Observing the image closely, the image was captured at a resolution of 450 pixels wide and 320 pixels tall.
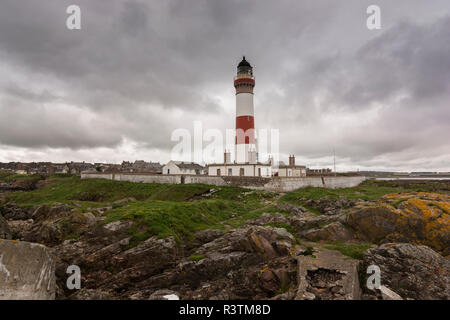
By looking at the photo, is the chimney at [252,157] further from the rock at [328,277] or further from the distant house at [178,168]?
the rock at [328,277]

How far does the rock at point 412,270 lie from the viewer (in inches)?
278

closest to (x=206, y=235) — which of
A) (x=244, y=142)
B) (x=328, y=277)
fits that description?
Answer: (x=328, y=277)

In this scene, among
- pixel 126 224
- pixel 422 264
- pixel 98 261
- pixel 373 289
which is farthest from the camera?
pixel 126 224

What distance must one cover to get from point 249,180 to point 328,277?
28.1 meters

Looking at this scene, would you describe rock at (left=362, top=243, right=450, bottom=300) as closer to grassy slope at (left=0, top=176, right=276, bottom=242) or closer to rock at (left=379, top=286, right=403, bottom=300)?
rock at (left=379, top=286, right=403, bottom=300)

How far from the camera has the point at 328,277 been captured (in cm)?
750

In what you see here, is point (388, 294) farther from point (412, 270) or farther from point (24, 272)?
point (24, 272)

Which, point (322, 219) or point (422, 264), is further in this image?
point (322, 219)

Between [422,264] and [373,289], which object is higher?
[422,264]

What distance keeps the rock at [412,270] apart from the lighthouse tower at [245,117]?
32418 millimetres

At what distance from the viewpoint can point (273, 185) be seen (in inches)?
1339
